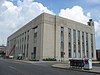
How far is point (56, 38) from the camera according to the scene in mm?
68312

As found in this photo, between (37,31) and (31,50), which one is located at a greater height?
(37,31)

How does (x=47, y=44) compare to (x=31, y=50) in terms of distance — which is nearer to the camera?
(x=47, y=44)

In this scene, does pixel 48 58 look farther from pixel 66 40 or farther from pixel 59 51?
pixel 66 40

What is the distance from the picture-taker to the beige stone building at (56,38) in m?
66.1

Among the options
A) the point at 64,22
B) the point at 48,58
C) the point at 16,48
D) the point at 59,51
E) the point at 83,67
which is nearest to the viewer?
the point at 83,67

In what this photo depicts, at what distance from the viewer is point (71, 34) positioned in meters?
75.5

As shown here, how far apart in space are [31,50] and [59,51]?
11.9 meters

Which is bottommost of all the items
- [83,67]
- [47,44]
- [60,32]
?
[83,67]

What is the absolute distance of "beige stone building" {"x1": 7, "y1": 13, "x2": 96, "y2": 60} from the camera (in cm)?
6612

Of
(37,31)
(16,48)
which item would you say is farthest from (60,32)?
(16,48)

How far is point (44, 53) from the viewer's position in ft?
210

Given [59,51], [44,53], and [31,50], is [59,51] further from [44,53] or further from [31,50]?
[31,50]

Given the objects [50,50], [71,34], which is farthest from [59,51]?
[71,34]

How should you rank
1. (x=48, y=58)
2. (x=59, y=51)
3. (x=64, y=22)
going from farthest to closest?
(x=64, y=22) → (x=59, y=51) → (x=48, y=58)
